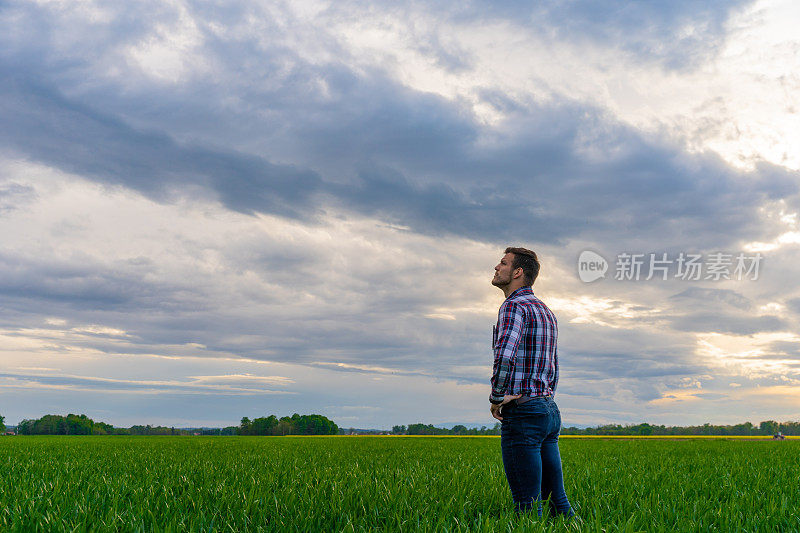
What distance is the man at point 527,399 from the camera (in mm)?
5684

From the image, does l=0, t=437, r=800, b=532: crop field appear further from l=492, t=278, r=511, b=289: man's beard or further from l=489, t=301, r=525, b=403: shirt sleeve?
l=492, t=278, r=511, b=289: man's beard

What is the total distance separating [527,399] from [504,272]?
1.43m

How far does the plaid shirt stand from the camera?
5660 mm

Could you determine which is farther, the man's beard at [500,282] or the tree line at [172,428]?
the tree line at [172,428]

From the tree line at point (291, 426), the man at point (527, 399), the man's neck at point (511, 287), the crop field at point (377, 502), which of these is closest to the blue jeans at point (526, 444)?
the man at point (527, 399)

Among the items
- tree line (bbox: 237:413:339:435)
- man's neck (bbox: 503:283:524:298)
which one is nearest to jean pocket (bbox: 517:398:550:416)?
man's neck (bbox: 503:283:524:298)

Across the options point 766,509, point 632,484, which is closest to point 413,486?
point 632,484

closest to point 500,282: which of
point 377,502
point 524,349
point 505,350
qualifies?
point 524,349

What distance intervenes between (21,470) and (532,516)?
35.1 feet

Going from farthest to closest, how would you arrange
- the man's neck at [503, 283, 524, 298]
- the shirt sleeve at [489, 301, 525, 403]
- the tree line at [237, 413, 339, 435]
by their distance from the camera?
the tree line at [237, 413, 339, 435]
the man's neck at [503, 283, 524, 298]
the shirt sleeve at [489, 301, 525, 403]

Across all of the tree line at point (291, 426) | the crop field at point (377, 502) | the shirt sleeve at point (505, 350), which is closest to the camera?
the crop field at point (377, 502)

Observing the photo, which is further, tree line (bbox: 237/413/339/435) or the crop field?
tree line (bbox: 237/413/339/435)

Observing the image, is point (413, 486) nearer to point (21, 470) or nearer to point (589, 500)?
point (589, 500)

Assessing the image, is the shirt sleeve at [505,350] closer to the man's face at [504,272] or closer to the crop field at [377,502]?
the man's face at [504,272]
